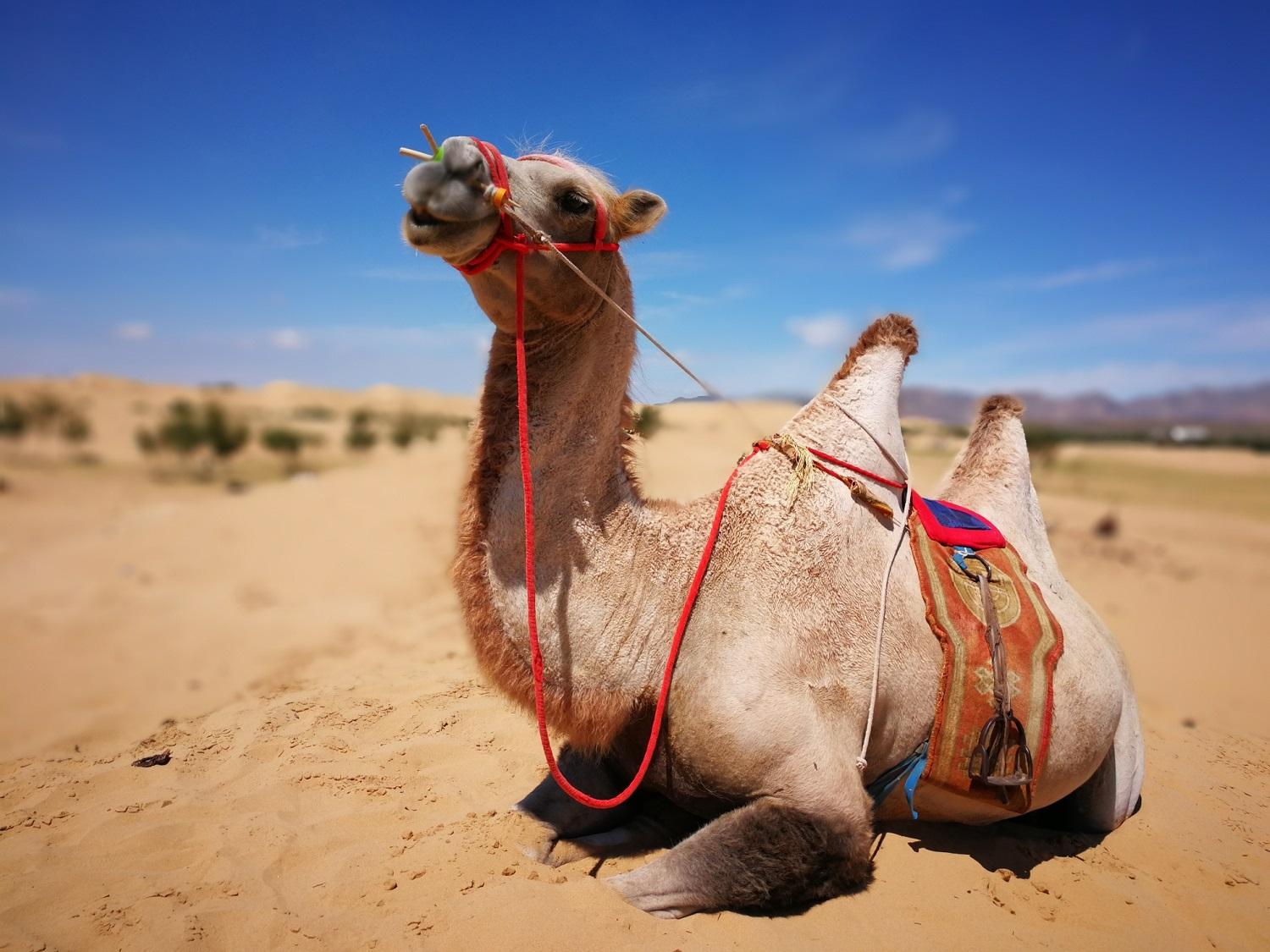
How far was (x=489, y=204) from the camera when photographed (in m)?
2.22

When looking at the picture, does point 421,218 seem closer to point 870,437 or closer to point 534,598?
point 534,598

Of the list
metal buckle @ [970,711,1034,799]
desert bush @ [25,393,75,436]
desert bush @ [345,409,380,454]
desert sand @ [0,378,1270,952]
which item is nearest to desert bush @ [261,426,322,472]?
Answer: desert bush @ [345,409,380,454]

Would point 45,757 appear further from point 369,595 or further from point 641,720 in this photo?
point 369,595

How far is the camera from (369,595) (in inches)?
330

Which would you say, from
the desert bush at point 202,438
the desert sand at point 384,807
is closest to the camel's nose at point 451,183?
the desert sand at point 384,807

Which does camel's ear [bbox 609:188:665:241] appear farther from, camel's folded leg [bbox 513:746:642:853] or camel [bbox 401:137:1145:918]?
camel's folded leg [bbox 513:746:642:853]

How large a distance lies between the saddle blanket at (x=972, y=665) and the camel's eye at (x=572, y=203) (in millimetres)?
1834

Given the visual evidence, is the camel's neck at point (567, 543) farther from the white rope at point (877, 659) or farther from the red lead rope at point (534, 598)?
the white rope at point (877, 659)

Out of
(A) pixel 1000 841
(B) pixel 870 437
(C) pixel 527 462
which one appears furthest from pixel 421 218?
(A) pixel 1000 841

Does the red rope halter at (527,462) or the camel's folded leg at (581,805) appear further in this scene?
the camel's folded leg at (581,805)

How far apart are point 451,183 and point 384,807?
266 centimetres

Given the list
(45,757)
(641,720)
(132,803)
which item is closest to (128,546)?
(45,757)

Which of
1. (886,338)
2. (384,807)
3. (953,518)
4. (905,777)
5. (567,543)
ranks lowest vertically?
(384,807)

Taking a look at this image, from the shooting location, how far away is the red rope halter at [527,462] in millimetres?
2324
